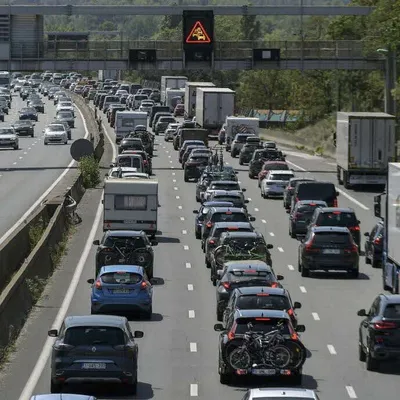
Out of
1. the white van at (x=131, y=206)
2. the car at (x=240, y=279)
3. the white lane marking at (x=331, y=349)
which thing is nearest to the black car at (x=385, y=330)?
the white lane marking at (x=331, y=349)

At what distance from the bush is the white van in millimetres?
19099

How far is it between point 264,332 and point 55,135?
82.1m

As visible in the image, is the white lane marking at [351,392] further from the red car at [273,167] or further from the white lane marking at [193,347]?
the red car at [273,167]

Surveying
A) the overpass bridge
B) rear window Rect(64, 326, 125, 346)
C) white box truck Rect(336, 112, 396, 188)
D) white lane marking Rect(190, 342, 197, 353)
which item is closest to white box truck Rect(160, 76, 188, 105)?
the overpass bridge

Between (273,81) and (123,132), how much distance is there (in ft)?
201

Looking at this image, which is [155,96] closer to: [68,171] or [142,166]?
[68,171]

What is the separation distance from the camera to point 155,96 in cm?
16950

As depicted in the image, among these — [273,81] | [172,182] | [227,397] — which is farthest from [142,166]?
[273,81]

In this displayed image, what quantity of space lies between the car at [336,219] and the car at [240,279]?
13.1 metres

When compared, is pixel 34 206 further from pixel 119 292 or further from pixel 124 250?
pixel 119 292

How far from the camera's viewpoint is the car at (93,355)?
24.5 m

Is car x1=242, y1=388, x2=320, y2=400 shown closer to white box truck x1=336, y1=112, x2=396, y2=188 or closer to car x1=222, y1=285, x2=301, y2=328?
car x1=222, y1=285, x2=301, y2=328

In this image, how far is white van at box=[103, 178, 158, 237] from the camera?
51.1m

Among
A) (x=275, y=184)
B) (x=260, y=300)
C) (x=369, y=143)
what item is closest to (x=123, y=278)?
(x=260, y=300)
